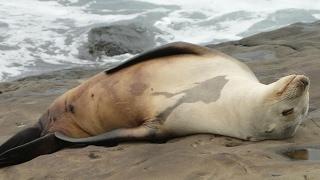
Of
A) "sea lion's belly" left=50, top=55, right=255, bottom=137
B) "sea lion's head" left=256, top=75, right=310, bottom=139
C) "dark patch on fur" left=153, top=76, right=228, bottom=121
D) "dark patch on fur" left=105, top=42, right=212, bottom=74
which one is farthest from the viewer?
"dark patch on fur" left=105, top=42, right=212, bottom=74

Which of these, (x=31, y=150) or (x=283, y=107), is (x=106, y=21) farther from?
(x=283, y=107)

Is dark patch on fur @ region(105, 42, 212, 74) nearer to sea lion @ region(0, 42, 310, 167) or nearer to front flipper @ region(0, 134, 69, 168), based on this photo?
sea lion @ region(0, 42, 310, 167)

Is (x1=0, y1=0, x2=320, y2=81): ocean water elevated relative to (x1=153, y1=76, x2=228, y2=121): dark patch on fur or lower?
lower

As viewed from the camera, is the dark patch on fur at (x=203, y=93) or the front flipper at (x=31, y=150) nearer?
the dark patch on fur at (x=203, y=93)

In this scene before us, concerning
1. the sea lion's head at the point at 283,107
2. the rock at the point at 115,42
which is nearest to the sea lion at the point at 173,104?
the sea lion's head at the point at 283,107

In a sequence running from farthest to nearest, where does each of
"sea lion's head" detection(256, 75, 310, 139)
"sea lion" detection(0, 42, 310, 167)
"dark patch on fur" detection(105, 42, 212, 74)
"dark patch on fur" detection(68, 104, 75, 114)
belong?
"dark patch on fur" detection(68, 104, 75, 114) < "dark patch on fur" detection(105, 42, 212, 74) < "sea lion" detection(0, 42, 310, 167) < "sea lion's head" detection(256, 75, 310, 139)

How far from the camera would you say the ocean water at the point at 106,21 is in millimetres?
10641

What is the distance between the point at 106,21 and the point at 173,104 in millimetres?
11323

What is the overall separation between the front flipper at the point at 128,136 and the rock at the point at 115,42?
22.5ft

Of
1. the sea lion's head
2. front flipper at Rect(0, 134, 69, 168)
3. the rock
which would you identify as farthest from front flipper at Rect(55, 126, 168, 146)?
the rock

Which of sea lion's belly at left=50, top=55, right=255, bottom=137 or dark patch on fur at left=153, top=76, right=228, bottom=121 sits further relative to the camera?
sea lion's belly at left=50, top=55, right=255, bottom=137

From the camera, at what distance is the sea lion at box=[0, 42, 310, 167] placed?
3289mm

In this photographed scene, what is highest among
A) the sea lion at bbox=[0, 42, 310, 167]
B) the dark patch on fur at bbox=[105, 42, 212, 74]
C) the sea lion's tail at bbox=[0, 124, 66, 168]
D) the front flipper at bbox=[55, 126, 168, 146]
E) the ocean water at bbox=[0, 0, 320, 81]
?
the dark patch on fur at bbox=[105, 42, 212, 74]

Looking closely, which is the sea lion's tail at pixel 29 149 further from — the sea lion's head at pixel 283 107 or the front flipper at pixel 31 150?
the sea lion's head at pixel 283 107
